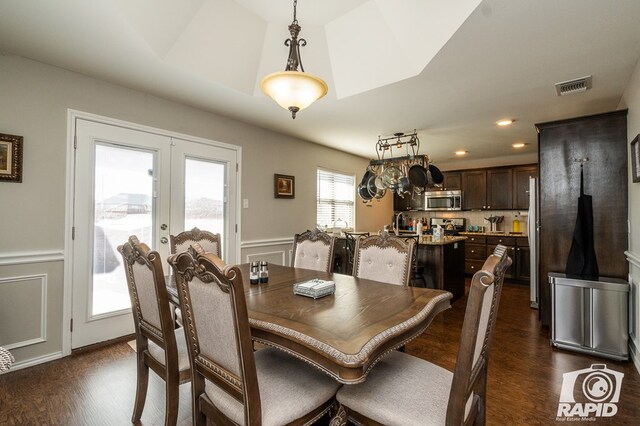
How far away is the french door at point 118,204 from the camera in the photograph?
2.74m

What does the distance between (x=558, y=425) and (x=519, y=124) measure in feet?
11.7

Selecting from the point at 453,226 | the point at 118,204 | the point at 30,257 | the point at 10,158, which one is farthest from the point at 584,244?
the point at 10,158

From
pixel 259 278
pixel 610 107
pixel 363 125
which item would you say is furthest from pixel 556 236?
pixel 259 278

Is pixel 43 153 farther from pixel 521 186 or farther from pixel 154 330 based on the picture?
pixel 521 186

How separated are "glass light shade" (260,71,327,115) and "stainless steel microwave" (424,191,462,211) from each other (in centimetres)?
545

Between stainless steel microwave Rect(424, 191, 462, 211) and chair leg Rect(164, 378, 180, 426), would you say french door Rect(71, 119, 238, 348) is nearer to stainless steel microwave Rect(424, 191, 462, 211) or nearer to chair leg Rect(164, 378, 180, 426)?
chair leg Rect(164, 378, 180, 426)

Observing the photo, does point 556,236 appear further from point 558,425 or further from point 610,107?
point 558,425

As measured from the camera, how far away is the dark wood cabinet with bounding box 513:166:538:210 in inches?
227

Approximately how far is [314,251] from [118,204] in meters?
1.99

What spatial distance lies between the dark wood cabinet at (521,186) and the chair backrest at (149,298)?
6352 millimetres

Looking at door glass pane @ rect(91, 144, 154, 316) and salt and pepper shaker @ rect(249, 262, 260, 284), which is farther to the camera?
door glass pane @ rect(91, 144, 154, 316)

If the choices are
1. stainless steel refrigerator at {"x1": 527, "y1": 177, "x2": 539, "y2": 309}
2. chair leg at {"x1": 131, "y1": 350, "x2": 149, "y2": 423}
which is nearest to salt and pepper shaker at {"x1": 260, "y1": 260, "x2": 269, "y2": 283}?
chair leg at {"x1": 131, "y1": 350, "x2": 149, "y2": 423}

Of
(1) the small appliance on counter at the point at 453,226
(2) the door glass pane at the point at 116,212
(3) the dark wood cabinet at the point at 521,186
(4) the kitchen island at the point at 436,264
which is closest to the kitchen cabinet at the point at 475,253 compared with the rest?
(1) the small appliance on counter at the point at 453,226

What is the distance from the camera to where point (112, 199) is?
9.64 feet
